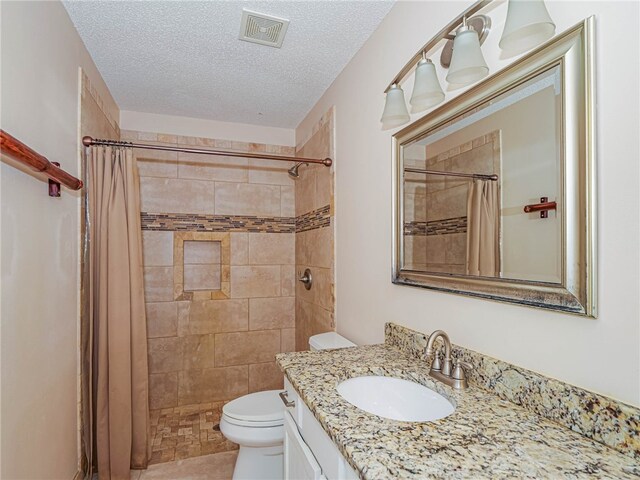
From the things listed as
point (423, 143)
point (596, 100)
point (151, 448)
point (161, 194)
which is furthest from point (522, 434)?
point (161, 194)

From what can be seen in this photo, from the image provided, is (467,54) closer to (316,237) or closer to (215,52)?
(215,52)

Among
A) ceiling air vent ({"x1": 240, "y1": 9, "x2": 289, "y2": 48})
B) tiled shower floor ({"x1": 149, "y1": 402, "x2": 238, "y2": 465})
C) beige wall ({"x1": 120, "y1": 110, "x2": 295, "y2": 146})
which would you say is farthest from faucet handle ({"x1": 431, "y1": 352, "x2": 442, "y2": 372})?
beige wall ({"x1": 120, "y1": 110, "x2": 295, "y2": 146})

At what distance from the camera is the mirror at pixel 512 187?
846 mm

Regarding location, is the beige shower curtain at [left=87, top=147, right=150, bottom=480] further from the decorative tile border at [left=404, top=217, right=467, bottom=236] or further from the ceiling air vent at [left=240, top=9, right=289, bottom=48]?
the decorative tile border at [left=404, top=217, right=467, bottom=236]

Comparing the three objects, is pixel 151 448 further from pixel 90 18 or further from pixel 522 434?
pixel 90 18

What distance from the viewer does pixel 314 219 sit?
2725mm

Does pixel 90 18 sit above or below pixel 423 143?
above

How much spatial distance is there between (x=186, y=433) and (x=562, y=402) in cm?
249

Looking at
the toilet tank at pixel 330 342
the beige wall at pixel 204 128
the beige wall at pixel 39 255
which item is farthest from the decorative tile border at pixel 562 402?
the beige wall at pixel 204 128

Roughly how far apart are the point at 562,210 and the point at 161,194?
9.17ft

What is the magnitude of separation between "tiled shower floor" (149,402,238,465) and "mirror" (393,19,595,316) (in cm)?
184

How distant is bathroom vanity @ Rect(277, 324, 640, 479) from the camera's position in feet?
2.32

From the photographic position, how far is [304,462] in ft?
3.73

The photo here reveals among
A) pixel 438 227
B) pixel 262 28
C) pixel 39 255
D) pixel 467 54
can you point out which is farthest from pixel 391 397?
pixel 262 28
